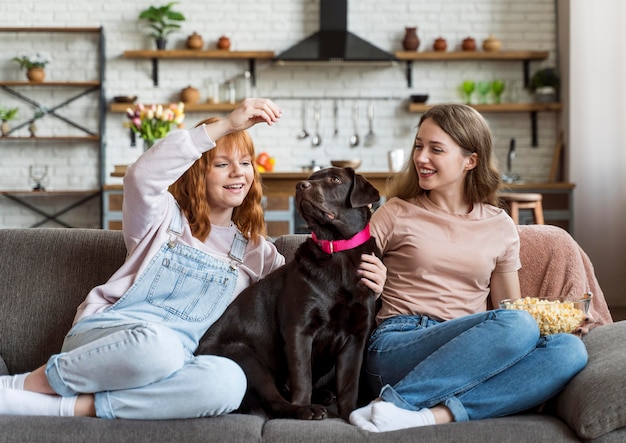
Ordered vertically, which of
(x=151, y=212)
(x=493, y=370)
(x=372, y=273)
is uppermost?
(x=151, y=212)

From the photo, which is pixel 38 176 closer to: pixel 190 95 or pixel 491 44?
pixel 190 95

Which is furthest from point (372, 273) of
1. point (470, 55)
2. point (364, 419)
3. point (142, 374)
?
point (470, 55)

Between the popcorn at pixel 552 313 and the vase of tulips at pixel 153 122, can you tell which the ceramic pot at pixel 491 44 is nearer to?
the vase of tulips at pixel 153 122

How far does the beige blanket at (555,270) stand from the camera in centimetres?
228

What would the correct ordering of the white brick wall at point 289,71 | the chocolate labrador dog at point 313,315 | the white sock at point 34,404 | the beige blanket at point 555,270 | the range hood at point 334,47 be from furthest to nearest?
the white brick wall at point 289,71 < the range hood at point 334,47 < the beige blanket at point 555,270 < the chocolate labrador dog at point 313,315 < the white sock at point 34,404

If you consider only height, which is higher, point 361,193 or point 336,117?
point 336,117

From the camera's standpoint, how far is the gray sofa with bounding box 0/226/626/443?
1.70 metres

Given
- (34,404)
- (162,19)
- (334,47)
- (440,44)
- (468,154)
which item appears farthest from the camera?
(440,44)

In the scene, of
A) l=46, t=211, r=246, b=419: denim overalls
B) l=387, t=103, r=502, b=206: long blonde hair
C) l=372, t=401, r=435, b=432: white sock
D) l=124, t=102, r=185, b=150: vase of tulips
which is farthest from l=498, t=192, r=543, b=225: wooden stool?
l=46, t=211, r=246, b=419: denim overalls

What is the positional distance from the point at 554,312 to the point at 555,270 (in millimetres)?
327

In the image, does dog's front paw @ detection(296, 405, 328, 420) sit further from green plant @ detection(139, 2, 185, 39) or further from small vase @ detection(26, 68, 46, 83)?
small vase @ detection(26, 68, 46, 83)

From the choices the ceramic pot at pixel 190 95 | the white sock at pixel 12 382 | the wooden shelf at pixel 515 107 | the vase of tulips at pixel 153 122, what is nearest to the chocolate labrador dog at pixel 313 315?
the white sock at pixel 12 382

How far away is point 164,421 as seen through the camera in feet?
5.76

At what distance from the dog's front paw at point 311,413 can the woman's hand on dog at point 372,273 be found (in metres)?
0.34
